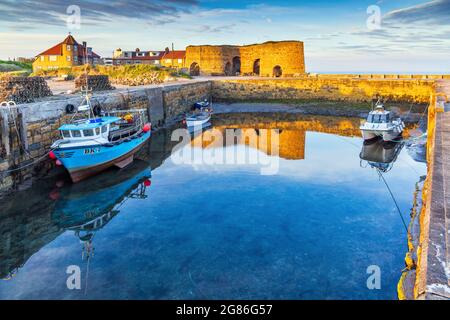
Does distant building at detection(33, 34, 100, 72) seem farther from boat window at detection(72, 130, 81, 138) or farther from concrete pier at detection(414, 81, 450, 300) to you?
concrete pier at detection(414, 81, 450, 300)

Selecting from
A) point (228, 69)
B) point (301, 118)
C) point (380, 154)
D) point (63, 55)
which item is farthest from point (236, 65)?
point (380, 154)

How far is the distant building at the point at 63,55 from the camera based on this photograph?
154 feet

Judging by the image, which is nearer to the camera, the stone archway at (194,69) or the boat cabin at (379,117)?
the boat cabin at (379,117)

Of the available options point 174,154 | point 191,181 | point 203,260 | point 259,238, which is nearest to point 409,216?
point 259,238

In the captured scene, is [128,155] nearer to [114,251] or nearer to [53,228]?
[53,228]

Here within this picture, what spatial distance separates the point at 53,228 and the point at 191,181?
4836 mm

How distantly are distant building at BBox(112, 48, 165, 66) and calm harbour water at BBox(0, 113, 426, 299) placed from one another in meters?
47.1

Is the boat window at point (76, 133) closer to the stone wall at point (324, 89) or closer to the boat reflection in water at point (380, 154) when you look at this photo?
the boat reflection in water at point (380, 154)

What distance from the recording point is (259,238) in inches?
340

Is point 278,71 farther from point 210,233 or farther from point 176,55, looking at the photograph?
point 210,233

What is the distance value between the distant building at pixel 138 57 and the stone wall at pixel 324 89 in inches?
1077

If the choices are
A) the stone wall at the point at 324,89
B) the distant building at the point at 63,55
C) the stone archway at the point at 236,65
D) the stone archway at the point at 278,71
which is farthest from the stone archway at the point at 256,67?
the distant building at the point at 63,55
